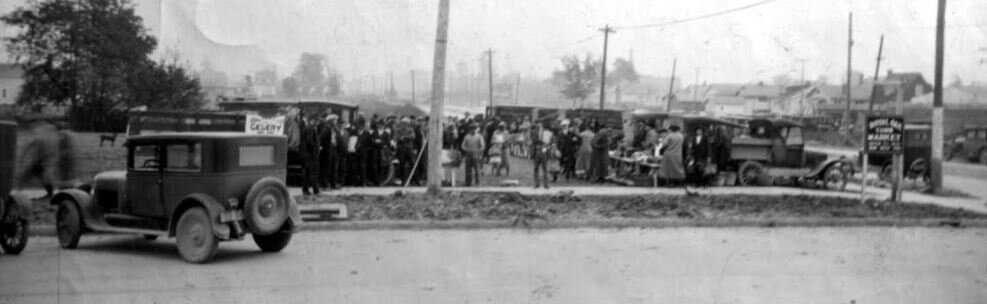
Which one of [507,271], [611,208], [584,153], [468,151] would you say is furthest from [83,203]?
[584,153]

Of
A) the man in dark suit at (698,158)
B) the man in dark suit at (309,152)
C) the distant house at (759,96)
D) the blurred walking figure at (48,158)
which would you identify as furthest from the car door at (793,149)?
the distant house at (759,96)

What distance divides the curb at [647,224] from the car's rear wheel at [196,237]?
8.30ft

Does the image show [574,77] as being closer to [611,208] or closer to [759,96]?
[759,96]

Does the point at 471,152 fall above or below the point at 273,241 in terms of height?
above

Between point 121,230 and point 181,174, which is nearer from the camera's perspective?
point 181,174

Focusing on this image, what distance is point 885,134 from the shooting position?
45.2ft

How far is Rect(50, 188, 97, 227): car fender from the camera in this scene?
868cm

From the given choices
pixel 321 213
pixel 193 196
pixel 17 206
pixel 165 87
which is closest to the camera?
pixel 17 206

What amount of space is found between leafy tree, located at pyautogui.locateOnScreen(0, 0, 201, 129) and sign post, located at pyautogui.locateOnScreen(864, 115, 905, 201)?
1114cm

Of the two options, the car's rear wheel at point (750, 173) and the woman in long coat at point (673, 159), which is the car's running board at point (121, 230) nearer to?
the woman in long coat at point (673, 159)

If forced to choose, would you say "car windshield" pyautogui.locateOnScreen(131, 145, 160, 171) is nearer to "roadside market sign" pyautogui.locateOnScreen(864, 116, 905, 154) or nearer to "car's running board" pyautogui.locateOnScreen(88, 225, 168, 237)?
"car's running board" pyautogui.locateOnScreen(88, 225, 168, 237)

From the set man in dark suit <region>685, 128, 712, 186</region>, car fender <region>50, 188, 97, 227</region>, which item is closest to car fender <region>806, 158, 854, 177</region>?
man in dark suit <region>685, 128, 712, 186</region>

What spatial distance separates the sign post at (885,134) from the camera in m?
13.7

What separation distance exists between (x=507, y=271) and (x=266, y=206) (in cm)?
257
